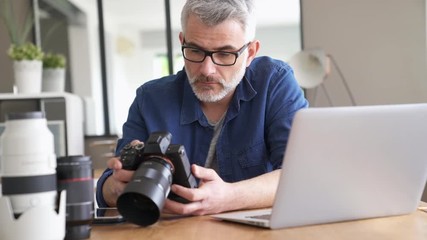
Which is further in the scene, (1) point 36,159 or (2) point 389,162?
(2) point 389,162

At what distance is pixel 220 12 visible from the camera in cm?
146

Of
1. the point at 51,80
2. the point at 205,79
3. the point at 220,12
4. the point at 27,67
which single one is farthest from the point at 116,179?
the point at 51,80

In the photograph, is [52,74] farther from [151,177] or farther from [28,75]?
[151,177]

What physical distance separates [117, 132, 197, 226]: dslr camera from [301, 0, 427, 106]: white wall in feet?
10.7

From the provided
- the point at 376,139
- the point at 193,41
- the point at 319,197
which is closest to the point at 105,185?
the point at 193,41

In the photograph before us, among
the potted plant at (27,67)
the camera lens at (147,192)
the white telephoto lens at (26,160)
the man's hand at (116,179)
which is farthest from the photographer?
the potted plant at (27,67)

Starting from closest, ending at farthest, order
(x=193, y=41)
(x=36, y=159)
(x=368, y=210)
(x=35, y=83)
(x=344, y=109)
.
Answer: (x=36, y=159) < (x=344, y=109) < (x=368, y=210) < (x=193, y=41) < (x=35, y=83)

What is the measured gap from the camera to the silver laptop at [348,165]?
0.95m

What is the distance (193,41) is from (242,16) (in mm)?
152

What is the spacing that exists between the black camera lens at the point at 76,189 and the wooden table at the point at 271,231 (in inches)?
2.8

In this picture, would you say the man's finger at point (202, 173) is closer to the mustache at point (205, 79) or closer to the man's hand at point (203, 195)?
the man's hand at point (203, 195)

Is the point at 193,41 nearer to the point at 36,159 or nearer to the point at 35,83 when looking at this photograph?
the point at 36,159

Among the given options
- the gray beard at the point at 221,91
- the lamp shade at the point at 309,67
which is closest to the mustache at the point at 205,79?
the gray beard at the point at 221,91

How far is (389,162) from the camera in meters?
1.04
